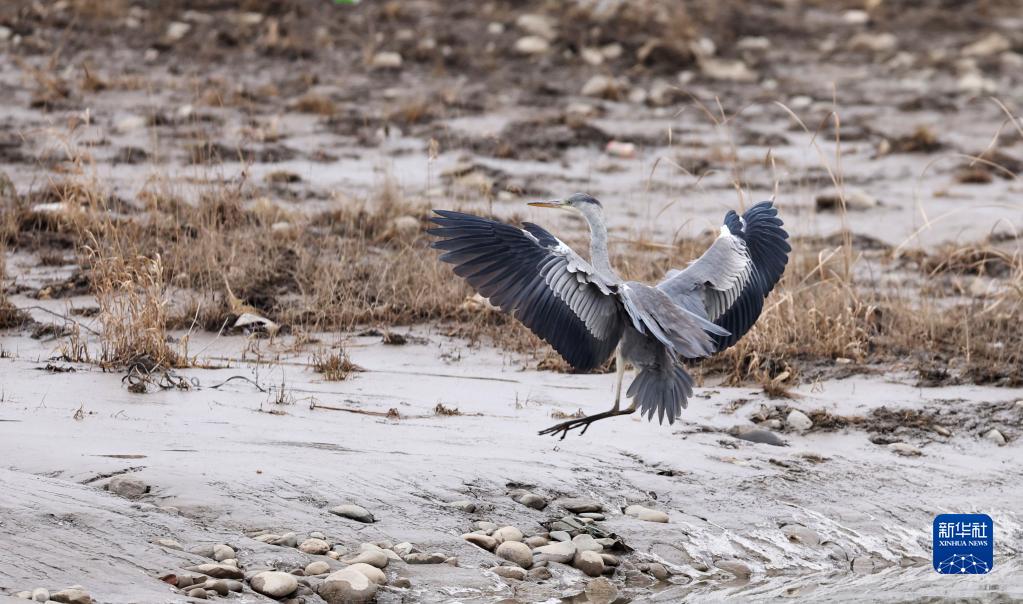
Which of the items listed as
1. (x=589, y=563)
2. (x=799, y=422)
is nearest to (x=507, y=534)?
(x=589, y=563)

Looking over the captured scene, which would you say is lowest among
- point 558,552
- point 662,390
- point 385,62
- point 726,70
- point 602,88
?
point 558,552

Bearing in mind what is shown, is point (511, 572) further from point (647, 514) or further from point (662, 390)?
point (662, 390)

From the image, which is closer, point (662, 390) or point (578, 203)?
point (662, 390)

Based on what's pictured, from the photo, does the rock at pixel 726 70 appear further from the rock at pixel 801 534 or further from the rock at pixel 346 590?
the rock at pixel 346 590

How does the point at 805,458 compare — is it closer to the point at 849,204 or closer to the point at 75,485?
the point at 75,485

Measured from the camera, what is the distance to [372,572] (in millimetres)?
4523

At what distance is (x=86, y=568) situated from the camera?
4.27 metres

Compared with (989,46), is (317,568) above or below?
below

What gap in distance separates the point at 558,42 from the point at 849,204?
192 inches

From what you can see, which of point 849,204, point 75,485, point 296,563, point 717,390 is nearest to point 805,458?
point 717,390

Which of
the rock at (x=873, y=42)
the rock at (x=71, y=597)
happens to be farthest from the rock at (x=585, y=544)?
the rock at (x=873, y=42)

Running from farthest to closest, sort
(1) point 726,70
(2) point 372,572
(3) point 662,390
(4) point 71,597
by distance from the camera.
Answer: (1) point 726,70
(3) point 662,390
(2) point 372,572
(4) point 71,597

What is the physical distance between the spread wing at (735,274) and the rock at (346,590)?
1800mm

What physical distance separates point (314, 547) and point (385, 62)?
9.20 meters
